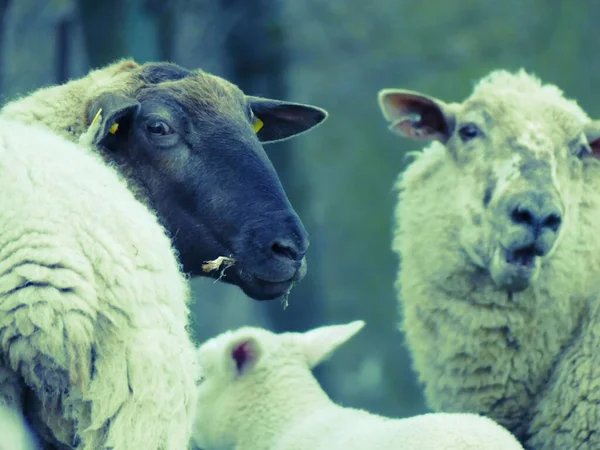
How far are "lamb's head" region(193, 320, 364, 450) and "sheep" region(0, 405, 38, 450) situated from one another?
2.31 m

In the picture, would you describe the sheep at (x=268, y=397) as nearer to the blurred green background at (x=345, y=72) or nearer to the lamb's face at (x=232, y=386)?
the lamb's face at (x=232, y=386)

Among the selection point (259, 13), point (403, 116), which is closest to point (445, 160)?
point (403, 116)

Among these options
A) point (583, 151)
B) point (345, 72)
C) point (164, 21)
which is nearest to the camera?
point (583, 151)

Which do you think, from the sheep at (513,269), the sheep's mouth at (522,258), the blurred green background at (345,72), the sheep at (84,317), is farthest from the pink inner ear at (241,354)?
the blurred green background at (345,72)

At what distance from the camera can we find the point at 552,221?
3979 millimetres

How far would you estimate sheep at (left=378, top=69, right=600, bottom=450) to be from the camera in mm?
3973

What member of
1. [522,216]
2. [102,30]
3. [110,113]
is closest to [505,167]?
[522,216]

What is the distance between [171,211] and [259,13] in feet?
19.5

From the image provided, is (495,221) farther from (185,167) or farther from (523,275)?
(185,167)

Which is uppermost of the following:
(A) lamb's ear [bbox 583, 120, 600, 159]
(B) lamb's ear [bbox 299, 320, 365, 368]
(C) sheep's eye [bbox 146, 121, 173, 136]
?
(A) lamb's ear [bbox 583, 120, 600, 159]

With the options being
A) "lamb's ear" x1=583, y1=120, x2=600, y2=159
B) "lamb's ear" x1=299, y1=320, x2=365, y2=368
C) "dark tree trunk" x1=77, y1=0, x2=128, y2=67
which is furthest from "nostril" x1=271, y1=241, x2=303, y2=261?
"dark tree trunk" x1=77, y1=0, x2=128, y2=67

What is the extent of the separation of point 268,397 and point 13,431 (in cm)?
240

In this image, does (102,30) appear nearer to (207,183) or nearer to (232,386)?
(232,386)

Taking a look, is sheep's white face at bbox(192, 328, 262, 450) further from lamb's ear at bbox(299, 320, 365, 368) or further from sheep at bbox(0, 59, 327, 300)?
sheep at bbox(0, 59, 327, 300)
